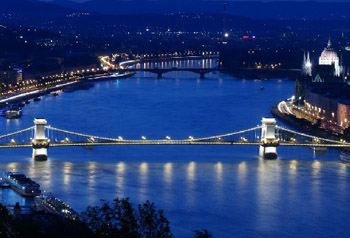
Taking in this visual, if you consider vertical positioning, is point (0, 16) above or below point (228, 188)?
above

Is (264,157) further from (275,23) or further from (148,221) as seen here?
(275,23)

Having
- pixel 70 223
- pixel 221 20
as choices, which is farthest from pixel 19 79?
pixel 221 20

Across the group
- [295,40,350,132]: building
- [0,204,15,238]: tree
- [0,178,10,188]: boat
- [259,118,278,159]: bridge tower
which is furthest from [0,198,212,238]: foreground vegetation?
[295,40,350,132]: building

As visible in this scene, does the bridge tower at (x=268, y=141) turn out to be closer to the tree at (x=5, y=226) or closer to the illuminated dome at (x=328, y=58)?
the tree at (x=5, y=226)

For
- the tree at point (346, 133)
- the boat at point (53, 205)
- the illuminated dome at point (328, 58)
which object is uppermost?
the illuminated dome at point (328, 58)

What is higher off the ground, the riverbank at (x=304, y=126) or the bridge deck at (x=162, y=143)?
the riverbank at (x=304, y=126)

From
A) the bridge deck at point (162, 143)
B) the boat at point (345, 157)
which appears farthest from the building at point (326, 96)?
the boat at point (345, 157)
